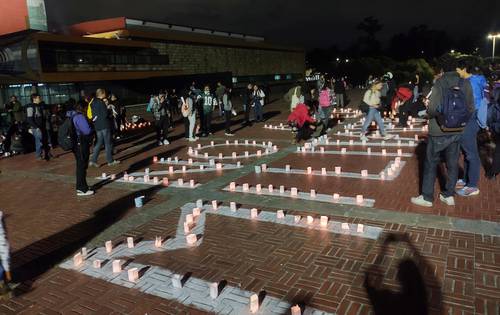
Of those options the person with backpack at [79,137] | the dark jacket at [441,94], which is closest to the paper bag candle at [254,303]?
the dark jacket at [441,94]

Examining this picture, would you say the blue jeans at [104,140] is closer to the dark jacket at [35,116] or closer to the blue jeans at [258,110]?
the dark jacket at [35,116]

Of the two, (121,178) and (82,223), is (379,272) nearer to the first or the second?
(82,223)

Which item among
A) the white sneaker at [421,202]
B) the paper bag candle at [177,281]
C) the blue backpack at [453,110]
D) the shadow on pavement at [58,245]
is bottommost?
the shadow on pavement at [58,245]

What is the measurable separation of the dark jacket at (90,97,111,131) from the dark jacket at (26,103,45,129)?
9.39 feet

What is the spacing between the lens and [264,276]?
448 cm

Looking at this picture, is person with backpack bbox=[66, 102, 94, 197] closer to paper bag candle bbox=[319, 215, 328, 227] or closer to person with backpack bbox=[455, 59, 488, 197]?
paper bag candle bbox=[319, 215, 328, 227]

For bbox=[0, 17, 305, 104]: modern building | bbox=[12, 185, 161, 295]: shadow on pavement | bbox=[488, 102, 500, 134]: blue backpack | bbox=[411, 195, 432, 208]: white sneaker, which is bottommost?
bbox=[12, 185, 161, 295]: shadow on pavement

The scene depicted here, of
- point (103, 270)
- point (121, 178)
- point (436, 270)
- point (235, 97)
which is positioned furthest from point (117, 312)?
point (235, 97)

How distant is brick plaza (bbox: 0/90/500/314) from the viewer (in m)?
4.04

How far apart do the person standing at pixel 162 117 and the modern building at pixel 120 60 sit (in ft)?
32.0

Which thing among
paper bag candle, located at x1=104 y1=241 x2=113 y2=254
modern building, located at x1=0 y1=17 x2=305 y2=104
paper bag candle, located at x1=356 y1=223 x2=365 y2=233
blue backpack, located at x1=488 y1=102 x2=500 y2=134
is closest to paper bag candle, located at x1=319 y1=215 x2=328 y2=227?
paper bag candle, located at x1=356 y1=223 x2=365 y2=233

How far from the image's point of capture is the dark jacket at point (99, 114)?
1065cm

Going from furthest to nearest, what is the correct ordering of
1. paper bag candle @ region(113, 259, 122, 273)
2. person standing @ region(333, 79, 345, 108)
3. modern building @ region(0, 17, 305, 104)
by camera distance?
person standing @ region(333, 79, 345, 108), modern building @ region(0, 17, 305, 104), paper bag candle @ region(113, 259, 122, 273)

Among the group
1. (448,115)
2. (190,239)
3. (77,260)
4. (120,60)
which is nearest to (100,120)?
(77,260)
